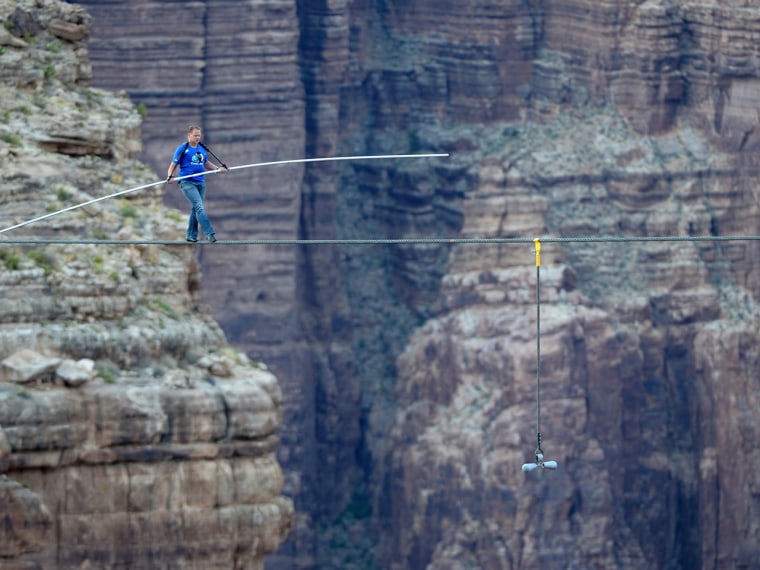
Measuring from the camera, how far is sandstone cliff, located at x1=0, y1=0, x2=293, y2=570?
77.8 meters

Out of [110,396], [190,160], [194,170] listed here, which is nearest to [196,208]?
[194,170]

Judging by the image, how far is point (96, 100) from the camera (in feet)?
274

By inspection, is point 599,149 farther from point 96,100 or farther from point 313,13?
point 96,100

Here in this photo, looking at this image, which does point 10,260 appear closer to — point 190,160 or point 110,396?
point 110,396

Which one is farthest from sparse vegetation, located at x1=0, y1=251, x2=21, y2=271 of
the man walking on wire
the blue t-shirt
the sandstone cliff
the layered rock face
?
the layered rock face

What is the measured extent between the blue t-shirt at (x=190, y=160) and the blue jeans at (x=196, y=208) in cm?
16

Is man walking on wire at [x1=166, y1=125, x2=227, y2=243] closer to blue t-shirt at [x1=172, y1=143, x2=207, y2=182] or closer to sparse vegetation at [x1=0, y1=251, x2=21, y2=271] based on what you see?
blue t-shirt at [x1=172, y1=143, x2=207, y2=182]

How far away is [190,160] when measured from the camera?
73000 mm

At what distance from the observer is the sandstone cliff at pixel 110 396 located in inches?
3061

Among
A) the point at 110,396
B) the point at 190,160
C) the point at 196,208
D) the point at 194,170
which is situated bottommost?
the point at 110,396

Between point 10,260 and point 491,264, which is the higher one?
point 491,264

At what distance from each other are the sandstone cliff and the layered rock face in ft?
84.0

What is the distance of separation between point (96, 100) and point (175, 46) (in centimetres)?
2402

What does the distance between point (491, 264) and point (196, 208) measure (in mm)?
35924
